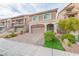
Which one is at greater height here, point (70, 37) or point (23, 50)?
point (70, 37)

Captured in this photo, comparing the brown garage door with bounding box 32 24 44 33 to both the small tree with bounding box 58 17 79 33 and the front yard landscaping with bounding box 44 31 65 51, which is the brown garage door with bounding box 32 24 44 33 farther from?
the small tree with bounding box 58 17 79 33

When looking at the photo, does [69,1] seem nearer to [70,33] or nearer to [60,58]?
[70,33]

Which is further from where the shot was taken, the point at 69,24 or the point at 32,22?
the point at 32,22

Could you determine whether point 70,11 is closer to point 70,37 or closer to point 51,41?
point 70,37

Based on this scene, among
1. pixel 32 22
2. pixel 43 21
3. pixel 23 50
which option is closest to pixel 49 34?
pixel 43 21

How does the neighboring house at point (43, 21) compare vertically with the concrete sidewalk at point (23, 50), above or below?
above

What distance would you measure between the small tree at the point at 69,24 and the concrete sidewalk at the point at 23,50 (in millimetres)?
341

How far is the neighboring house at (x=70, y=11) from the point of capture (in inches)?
82.2

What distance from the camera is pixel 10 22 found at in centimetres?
224

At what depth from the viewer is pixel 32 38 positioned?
2203 millimetres

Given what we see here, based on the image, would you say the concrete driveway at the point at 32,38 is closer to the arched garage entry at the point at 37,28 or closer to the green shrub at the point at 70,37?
the arched garage entry at the point at 37,28

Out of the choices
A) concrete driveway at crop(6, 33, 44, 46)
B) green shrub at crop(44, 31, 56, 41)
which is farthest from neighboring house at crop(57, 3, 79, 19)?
concrete driveway at crop(6, 33, 44, 46)

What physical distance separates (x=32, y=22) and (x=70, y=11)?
594 mm

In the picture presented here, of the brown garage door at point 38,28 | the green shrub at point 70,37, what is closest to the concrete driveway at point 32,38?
the brown garage door at point 38,28
